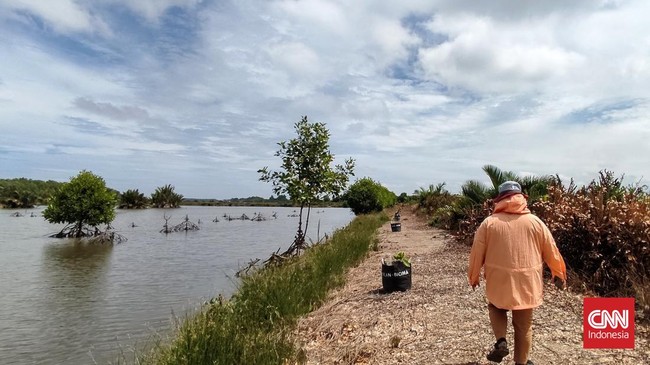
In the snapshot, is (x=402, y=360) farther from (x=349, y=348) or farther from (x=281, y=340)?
(x=281, y=340)

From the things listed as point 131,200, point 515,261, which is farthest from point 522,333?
point 131,200

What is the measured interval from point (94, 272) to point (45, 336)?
23.3 feet

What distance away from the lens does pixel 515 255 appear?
13.4ft

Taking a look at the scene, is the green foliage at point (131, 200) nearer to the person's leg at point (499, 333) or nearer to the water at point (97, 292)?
the water at point (97, 292)

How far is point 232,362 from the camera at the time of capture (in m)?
4.57

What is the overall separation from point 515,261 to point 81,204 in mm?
27530

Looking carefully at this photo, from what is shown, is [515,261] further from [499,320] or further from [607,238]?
[607,238]

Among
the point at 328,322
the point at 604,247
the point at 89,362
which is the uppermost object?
the point at 604,247

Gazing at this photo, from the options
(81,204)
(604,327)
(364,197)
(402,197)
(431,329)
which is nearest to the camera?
(604,327)

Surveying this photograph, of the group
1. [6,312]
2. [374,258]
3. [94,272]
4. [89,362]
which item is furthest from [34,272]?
[374,258]

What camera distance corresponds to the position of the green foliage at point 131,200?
236 feet

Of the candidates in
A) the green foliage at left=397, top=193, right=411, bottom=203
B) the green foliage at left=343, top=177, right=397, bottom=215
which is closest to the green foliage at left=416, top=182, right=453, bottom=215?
the green foliage at left=343, top=177, right=397, bottom=215

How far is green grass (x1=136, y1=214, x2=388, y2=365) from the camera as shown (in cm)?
464

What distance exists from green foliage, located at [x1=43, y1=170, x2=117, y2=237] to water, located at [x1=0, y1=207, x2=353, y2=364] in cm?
412
